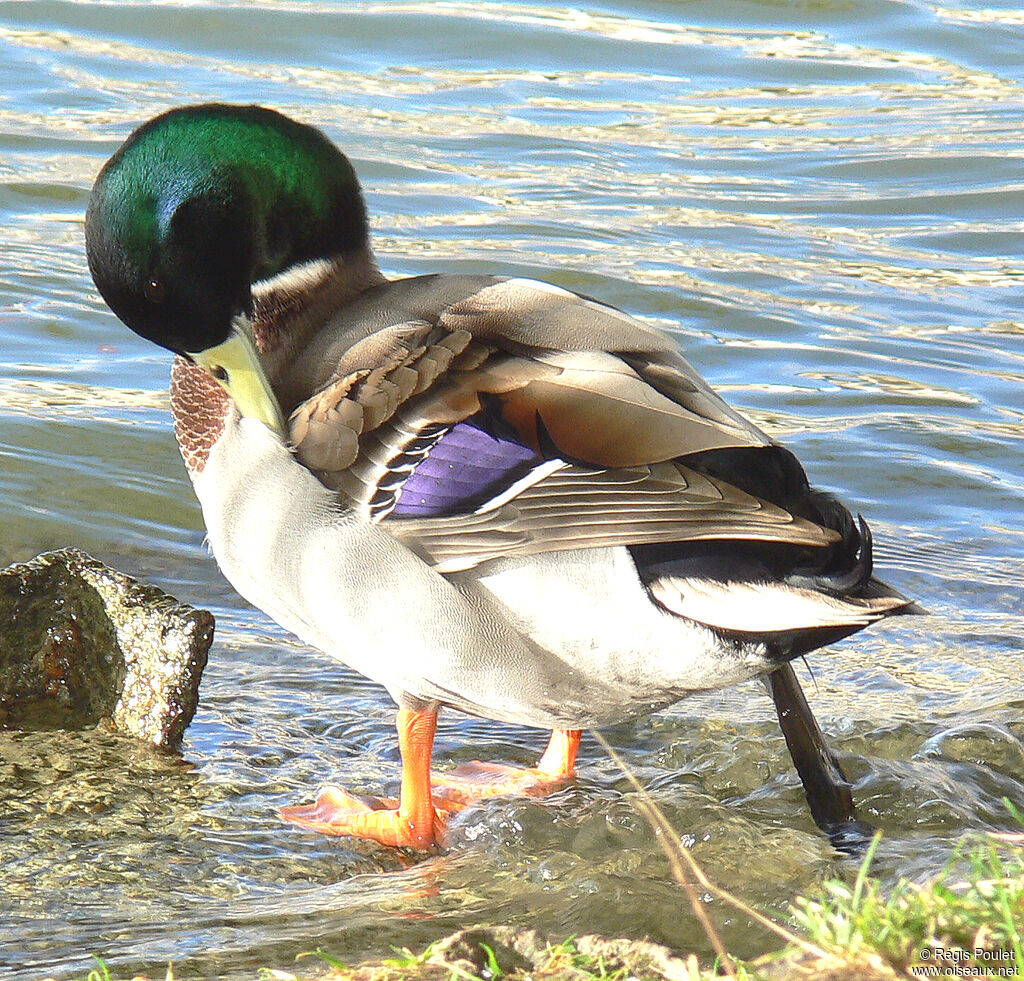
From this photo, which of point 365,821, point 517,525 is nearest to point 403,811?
point 365,821

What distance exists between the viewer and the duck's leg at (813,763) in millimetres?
3572

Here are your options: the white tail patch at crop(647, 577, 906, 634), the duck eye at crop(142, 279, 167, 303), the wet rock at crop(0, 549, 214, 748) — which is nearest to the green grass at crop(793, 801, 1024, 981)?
the white tail patch at crop(647, 577, 906, 634)

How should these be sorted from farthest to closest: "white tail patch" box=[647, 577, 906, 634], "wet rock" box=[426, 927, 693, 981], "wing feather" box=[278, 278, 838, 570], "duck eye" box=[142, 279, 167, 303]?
"duck eye" box=[142, 279, 167, 303] < "wing feather" box=[278, 278, 838, 570] < "white tail patch" box=[647, 577, 906, 634] < "wet rock" box=[426, 927, 693, 981]

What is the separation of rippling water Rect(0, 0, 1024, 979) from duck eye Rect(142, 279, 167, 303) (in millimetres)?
1157

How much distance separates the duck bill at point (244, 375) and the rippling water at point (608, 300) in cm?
95

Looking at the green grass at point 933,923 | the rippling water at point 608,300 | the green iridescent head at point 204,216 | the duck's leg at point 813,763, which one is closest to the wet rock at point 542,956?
the green grass at point 933,923

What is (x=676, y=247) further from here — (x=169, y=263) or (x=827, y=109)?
(x=169, y=263)

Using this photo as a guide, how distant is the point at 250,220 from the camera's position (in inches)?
141

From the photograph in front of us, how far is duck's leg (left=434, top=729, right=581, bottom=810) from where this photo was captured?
3.80 meters

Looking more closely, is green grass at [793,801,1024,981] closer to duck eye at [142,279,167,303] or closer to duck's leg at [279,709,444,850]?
duck's leg at [279,709,444,850]

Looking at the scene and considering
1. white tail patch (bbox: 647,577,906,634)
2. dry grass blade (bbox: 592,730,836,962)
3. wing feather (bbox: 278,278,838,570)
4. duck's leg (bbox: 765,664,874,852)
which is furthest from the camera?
duck's leg (bbox: 765,664,874,852)

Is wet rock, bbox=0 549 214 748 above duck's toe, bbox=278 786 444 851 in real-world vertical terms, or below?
above

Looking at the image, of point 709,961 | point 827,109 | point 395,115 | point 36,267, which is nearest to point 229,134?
point 709,961

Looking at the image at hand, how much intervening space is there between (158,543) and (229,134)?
2.09 metres
